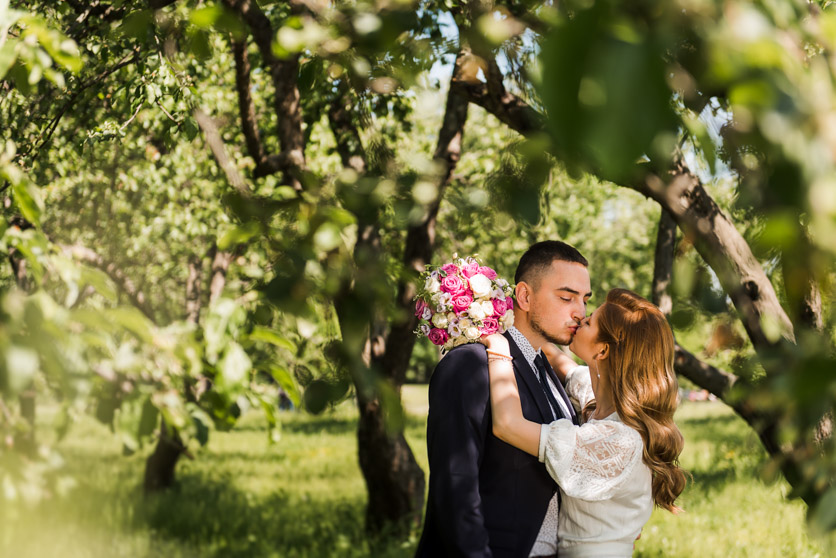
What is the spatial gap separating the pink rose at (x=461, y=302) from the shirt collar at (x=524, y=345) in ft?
0.80

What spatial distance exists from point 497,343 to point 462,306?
0.24 m

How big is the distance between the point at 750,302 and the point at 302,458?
11.8 m

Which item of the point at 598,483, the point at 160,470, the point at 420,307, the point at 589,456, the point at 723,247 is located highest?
the point at 723,247

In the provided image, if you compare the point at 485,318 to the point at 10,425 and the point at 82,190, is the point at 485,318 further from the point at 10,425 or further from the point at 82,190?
the point at 82,190

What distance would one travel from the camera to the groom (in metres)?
2.83

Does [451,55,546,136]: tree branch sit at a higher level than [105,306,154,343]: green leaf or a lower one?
higher

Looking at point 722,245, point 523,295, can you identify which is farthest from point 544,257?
point 722,245

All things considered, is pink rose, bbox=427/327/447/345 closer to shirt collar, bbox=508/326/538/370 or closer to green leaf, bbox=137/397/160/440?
shirt collar, bbox=508/326/538/370

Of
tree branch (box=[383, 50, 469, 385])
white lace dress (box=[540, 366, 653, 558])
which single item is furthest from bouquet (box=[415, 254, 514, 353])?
tree branch (box=[383, 50, 469, 385])

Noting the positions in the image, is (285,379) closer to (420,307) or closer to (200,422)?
(200,422)

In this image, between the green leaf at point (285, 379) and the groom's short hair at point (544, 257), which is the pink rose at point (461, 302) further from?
the green leaf at point (285, 379)

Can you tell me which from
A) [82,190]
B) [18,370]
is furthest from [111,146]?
[18,370]

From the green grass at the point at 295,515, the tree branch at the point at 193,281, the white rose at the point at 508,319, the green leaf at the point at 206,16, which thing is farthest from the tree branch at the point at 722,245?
the tree branch at the point at 193,281

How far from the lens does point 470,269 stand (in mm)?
3508
